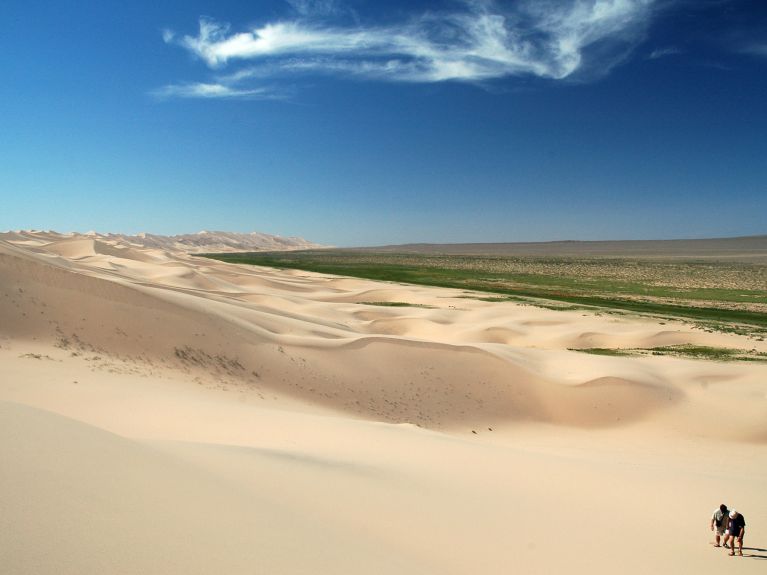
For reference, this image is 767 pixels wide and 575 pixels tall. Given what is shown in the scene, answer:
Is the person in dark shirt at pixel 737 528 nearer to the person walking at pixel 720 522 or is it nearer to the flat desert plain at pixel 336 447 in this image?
the person walking at pixel 720 522

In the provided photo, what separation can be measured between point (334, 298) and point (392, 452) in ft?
99.4

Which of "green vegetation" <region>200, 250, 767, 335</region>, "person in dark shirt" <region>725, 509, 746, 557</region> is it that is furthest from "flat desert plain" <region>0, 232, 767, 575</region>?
"green vegetation" <region>200, 250, 767, 335</region>

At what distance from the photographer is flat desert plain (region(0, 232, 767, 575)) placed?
4.03m

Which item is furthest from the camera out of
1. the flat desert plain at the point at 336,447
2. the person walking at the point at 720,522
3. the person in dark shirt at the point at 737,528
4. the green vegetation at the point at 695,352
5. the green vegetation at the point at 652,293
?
the green vegetation at the point at 652,293

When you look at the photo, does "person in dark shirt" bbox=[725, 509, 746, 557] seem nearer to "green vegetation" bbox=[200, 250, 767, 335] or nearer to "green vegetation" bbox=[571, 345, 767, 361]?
"green vegetation" bbox=[571, 345, 767, 361]

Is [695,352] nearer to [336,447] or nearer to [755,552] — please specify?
[755,552]

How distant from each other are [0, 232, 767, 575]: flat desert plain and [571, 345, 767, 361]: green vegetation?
110 centimetres

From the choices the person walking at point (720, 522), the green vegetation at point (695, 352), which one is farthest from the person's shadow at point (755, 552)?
the green vegetation at point (695, 352)

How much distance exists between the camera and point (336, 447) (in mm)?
8344

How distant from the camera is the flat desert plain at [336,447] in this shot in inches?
159

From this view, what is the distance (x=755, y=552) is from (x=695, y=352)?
55.1ft

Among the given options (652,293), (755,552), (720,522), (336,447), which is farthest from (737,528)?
(652,293)

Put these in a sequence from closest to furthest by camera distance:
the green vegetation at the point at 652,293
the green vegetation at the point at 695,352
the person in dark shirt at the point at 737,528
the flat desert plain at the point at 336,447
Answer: the flat desert plain at the point at 336,447
the person in dark shirt at the point at 737,528
the green vegetation at the point at 695,352
the green vegetation at the point at 652,293

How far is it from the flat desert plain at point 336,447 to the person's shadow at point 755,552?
5cm
